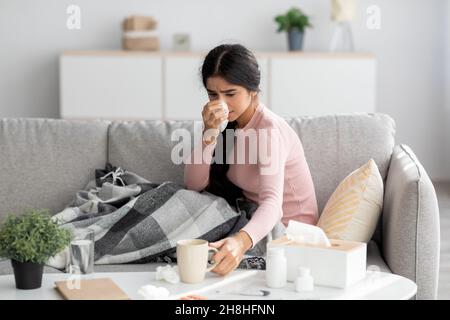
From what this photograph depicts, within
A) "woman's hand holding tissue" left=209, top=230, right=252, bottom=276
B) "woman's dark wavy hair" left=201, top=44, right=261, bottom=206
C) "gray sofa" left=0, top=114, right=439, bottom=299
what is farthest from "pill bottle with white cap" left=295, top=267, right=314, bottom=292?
"gray sofa" left=0, top=114, right=439, bottom=299

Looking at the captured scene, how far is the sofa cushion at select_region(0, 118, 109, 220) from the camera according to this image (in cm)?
250

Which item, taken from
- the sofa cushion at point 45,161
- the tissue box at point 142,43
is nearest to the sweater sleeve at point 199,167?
the sofa cushion at point 45,161

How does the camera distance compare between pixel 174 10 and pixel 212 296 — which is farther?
pixel 174 10

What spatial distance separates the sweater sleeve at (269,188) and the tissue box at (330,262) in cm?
27

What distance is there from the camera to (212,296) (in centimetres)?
148

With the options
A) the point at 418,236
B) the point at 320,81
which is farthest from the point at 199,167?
the point at 320,81

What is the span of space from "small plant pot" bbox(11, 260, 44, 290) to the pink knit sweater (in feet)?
2.51

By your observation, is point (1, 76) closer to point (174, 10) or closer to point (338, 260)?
point (174, 10)

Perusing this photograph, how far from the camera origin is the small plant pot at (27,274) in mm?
1521

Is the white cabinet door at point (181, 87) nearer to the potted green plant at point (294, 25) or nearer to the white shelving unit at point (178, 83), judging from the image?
the white shelving unit at point (178, 83)

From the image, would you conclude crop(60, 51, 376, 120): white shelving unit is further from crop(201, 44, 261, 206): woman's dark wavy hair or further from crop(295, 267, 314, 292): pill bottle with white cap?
crop(295, 267, 314, 292): pill bottle with white cap

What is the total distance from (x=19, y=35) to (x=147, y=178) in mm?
3470

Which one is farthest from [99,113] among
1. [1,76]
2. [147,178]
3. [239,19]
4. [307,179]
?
[307,179]

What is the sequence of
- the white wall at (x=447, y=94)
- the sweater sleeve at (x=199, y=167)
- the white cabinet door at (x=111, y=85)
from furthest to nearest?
the white wall at (x=447, y=94)
the white cabinet door at (x=111, y=85)
the sweater sleeve at (x=199, y=167)
